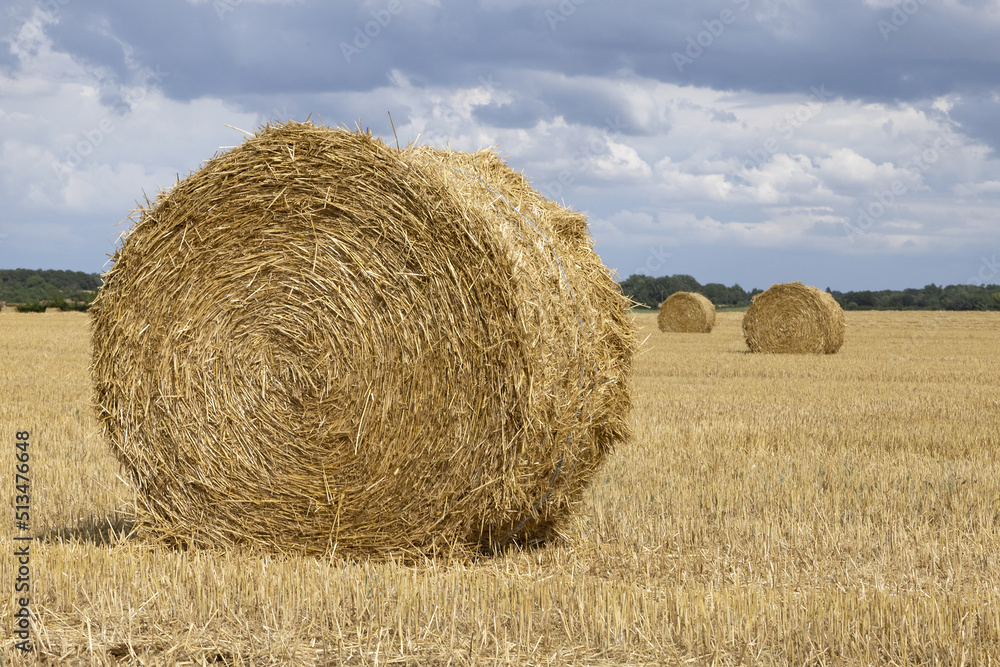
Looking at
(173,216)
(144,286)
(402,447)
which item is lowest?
(402,447)

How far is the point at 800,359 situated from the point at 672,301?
10952 mm

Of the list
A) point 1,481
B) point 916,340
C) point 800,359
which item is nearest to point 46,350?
point 1,481

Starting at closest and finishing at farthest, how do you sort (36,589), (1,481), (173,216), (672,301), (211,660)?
(211,660) → (36,589) → (173,216) → (1,481) → (672,301)

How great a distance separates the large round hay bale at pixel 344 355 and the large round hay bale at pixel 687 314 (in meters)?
24.7

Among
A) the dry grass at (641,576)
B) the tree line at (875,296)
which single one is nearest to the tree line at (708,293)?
the tree line at (875,296)

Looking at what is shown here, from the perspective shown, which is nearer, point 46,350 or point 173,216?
point 173,216

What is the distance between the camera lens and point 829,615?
427cm

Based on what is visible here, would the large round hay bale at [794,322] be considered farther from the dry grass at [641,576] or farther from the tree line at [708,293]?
the tree line at [708,293]

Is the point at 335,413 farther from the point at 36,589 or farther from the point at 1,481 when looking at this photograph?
the point at 1,481

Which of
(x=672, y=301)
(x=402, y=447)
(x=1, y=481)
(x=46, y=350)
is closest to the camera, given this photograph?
→ (x=402, y=447)

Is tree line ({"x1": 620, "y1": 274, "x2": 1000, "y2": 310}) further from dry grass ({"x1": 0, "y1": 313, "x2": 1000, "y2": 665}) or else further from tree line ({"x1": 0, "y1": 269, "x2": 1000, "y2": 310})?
dry grass ({"x1": 0, "y1": 313, "x2": 1000, "y2": 665})

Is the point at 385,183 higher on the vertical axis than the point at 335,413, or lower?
higher

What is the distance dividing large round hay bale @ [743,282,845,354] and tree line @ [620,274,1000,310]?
30.7m

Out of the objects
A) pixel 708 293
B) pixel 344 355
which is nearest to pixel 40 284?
pixel 708 293
